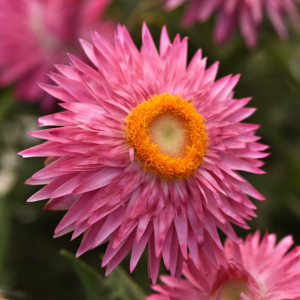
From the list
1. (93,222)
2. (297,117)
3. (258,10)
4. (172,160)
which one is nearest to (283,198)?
(297,117)

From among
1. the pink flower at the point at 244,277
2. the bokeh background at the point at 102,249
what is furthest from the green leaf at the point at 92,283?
the bokeh background at the point at 102,249

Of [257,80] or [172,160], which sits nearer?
[172,160]

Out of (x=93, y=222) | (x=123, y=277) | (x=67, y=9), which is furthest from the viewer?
(x=67, y=9)

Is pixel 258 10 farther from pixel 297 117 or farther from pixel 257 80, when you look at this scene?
pixel 297 117

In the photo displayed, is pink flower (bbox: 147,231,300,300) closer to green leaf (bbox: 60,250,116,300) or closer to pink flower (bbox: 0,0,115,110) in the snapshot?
green leaf (bbox: 60,250,116,300)

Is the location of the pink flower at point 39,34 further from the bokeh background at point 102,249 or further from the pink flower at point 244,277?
the pink flower at point 244,277

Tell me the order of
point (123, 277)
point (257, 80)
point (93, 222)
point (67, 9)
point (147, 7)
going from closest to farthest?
point (93, 222) < point (123, 277) < point (67, 9) < point (147, 7) < point (257, 80)

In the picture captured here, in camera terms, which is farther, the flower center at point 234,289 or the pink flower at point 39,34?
the pink flower at point 39,34
